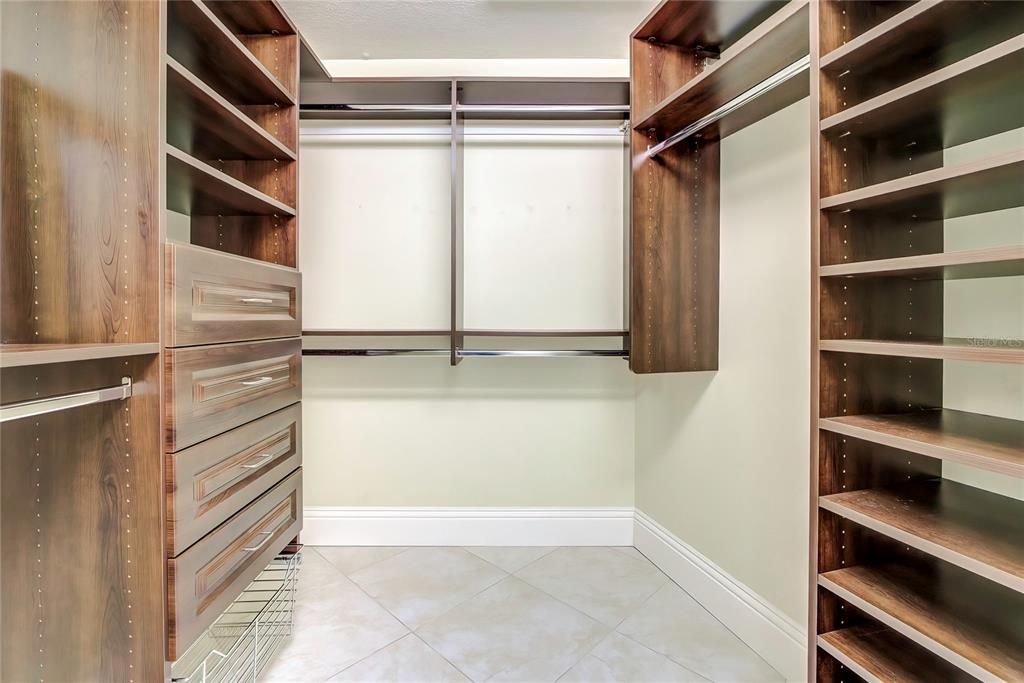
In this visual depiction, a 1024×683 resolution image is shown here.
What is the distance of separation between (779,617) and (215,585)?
1.66m

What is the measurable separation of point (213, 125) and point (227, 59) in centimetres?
19

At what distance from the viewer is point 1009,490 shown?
1085 millimetres

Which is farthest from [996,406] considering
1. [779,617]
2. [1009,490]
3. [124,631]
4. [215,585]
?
[124,631]

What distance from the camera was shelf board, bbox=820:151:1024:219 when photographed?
0.79 meters

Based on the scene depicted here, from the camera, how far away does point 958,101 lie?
3.05 ft

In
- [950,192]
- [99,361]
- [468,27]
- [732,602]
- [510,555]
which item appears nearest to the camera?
[950,192]

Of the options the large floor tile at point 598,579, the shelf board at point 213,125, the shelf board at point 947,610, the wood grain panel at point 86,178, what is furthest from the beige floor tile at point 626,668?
the shelf board at point 213,125

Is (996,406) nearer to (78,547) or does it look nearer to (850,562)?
(850,562)

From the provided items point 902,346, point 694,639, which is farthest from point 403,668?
point 902,346

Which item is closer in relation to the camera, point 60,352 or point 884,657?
point 60,352

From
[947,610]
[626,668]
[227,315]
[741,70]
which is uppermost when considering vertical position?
[741,70]

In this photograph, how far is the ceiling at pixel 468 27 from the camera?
198 cm

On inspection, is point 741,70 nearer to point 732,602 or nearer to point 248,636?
point 732,602

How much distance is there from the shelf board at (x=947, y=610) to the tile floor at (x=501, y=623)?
737 mm
